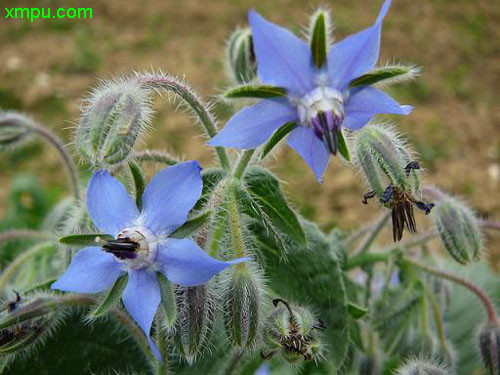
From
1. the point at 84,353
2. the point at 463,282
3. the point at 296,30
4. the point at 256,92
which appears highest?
the point at 296,30

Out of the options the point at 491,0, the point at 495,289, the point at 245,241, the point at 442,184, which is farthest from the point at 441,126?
the point at 245,241

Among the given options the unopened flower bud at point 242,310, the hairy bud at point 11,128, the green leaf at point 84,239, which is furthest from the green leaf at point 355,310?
the hairy bud at point 11,128

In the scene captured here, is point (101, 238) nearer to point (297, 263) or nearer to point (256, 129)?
point (256, 129)

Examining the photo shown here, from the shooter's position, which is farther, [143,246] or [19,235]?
[19,235]

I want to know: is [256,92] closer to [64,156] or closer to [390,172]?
[390,172]

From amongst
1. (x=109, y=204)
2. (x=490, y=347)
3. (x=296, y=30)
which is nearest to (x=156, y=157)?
(x=109, y=204)

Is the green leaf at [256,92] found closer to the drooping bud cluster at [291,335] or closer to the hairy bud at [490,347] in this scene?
the drooping bud cluster at [291,335]
